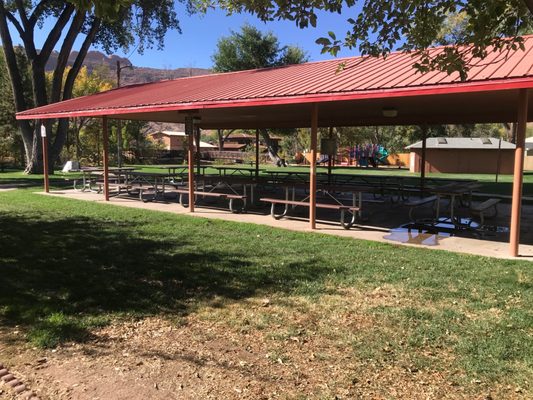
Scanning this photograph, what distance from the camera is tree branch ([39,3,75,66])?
2227 cm

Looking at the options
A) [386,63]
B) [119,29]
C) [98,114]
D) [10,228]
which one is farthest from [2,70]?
[386,63]

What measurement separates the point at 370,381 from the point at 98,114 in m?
10.8

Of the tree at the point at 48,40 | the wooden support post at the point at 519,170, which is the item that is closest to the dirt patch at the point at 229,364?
the wooden support post at the point at 519,170

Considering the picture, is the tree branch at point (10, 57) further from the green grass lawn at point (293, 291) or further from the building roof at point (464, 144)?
the building roof at point (464, 144)

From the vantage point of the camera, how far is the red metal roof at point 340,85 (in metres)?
6.49

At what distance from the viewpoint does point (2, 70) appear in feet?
126

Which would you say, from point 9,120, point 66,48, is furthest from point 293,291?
point 9,120

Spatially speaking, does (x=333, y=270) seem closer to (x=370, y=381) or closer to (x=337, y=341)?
→ (x=337, y=341)

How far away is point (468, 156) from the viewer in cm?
3112

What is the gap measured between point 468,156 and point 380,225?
24390mm

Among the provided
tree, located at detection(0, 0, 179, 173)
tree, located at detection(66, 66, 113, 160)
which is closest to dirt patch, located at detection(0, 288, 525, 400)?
tree, located at detection(0, 0, 179, 173)

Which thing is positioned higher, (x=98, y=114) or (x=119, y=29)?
(x=119, y=29)

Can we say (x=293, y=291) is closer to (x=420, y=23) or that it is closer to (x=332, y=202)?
(x=420, y=23)

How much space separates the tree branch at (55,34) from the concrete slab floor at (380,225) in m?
12.4
